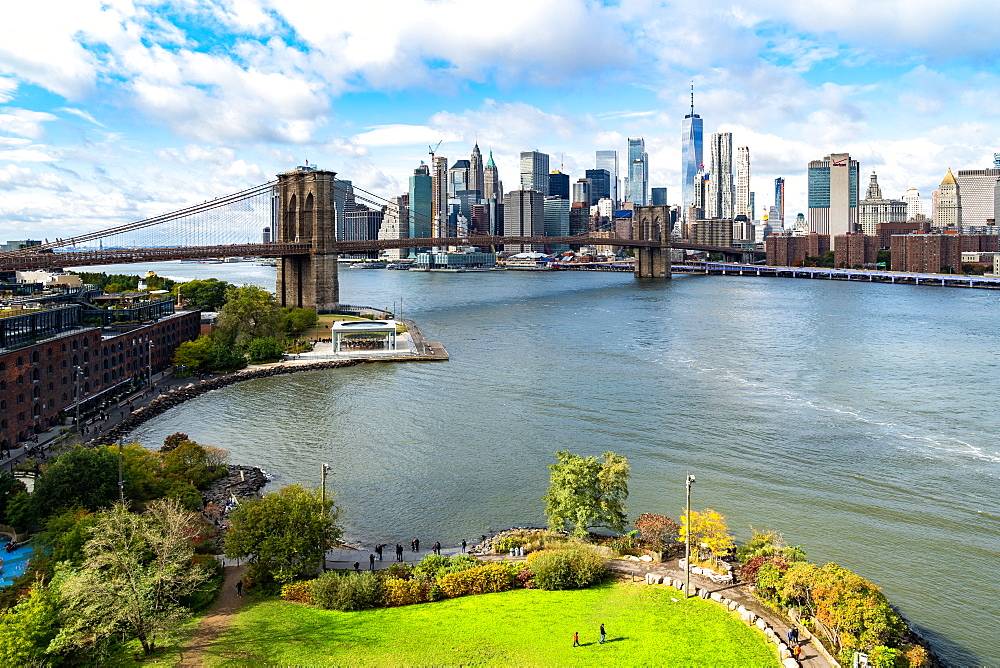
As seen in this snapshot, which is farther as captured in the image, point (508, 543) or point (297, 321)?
point (297, 321)

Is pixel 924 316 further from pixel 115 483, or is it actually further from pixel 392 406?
pixel 115 483

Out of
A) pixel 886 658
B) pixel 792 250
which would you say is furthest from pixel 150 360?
pixel 792 250

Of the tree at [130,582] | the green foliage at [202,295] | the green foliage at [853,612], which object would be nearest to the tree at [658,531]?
the green foliage at [853,612]

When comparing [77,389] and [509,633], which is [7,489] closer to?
[77,389]

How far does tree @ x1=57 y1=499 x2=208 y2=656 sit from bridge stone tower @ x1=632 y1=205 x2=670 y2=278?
15090 centimetres

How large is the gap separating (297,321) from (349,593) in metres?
48.6

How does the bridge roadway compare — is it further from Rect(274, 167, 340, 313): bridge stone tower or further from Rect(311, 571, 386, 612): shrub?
Rect(311, 571, 386, 612): shrub

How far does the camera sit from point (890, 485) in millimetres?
27750

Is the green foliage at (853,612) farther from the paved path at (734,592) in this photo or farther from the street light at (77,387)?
the street light at (77,387)

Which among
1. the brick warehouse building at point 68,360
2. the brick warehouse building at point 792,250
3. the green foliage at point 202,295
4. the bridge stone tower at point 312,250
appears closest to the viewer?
the brick warehouse building at point 68,360

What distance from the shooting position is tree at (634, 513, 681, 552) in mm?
21944

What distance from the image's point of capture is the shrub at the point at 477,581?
18.9 meters

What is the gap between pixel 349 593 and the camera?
18156 millimetres

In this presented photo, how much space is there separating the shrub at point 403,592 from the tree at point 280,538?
7.46ft
